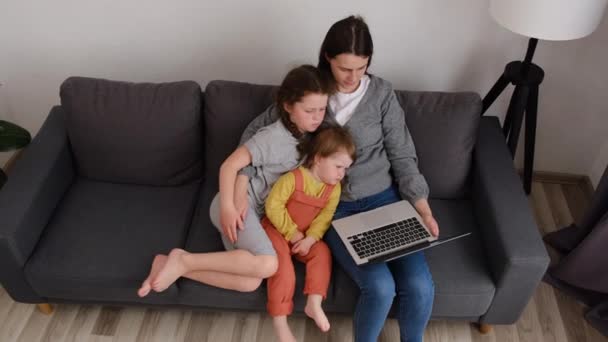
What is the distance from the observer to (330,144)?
1.75 m

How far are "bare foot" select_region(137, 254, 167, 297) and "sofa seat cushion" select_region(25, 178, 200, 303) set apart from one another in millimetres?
63

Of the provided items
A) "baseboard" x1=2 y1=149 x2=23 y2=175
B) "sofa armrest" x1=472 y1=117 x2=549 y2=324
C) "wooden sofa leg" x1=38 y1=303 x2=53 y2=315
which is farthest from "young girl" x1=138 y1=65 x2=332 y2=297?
"baseboard" x1=2 y1=149 x2=23 y2=175

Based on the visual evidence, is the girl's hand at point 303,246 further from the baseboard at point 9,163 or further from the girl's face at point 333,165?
the baseboard at point 9,163

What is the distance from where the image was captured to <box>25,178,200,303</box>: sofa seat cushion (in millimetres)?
1815

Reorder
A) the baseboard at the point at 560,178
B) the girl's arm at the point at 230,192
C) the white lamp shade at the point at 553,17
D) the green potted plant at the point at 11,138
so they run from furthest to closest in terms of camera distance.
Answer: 1. the baseboard at the point at 560,178
2. the green potted plant at the point at 11,138
3. the girl's arm at the point at 230,192
4. the white lamp shade at the point at 553,17

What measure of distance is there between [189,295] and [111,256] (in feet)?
1.01

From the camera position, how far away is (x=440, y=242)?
1.78 meters

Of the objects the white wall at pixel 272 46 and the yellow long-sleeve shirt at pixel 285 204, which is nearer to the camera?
the yellow long-sleeve shirt at pixel 285 204

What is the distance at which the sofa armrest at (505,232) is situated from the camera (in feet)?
5.61

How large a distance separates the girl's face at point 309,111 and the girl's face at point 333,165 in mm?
113

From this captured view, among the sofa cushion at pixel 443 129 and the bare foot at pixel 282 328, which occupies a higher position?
the sofa cushion at pixel 443 129

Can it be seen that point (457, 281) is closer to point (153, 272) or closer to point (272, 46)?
point (153, 272)

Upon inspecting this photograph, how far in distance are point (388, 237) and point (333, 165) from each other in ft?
1.01

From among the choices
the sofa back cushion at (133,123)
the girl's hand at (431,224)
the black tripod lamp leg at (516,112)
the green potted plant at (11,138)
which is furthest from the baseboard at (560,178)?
the green potted plant at (11,138)
